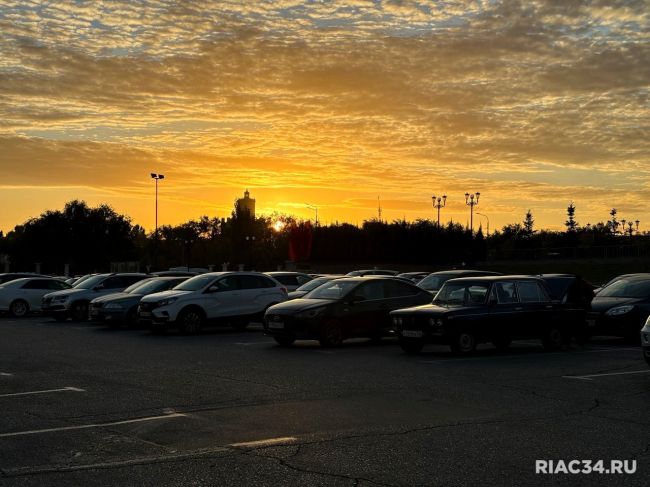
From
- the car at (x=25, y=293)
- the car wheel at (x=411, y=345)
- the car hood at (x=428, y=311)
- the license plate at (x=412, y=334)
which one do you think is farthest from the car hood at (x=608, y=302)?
the car at (x=25, y=293)

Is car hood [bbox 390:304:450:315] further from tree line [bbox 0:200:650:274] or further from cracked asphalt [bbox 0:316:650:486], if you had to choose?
tree line [bbox 0:200:650:274]

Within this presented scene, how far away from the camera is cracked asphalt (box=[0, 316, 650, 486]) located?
730 cm

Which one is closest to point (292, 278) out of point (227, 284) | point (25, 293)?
point (227, 284)

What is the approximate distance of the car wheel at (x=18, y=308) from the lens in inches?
1308

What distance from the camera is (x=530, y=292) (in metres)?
18.5

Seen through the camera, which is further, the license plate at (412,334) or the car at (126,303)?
the car at (126,303)

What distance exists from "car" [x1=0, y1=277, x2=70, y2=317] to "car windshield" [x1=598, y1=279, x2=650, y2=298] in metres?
20.3

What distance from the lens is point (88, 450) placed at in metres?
8.20

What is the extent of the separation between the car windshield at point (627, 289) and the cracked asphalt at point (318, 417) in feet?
13.0

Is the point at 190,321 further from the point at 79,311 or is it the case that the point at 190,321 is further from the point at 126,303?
the point at 79,311

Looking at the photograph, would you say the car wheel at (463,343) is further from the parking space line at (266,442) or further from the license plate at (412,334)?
the parking space line at (266,442)

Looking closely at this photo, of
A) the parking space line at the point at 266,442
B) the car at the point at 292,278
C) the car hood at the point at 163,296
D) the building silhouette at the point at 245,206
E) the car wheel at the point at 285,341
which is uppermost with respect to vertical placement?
the building silhouette at the point at 245,206

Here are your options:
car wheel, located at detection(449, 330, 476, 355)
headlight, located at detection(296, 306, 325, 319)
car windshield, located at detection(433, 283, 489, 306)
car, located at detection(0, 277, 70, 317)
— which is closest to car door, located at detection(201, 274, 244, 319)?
headlight, located at detection(296, 306, 325, 319)

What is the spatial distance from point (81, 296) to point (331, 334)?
13709 millimetres
